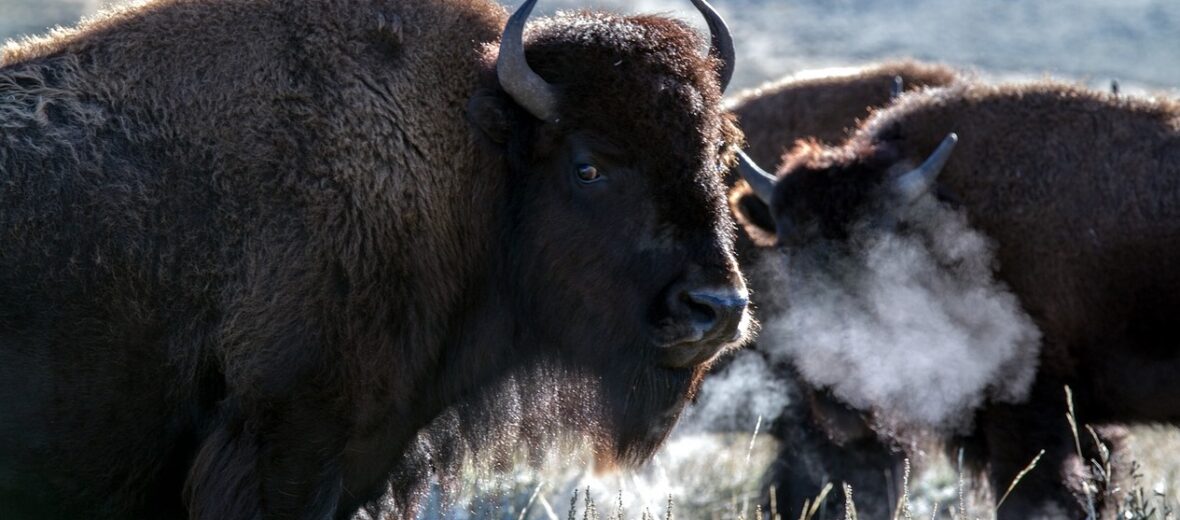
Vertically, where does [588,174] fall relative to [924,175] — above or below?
above

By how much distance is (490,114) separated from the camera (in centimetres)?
336

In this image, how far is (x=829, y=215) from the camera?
561 centimetres

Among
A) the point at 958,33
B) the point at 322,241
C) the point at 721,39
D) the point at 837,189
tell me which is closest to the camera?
the point at 322,241

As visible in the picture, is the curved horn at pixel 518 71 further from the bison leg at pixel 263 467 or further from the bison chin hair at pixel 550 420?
the bison leg at pixel 263 467

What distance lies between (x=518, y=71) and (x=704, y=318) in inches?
30.3

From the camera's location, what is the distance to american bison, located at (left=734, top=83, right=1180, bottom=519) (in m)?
4.91

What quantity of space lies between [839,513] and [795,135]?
2372mm

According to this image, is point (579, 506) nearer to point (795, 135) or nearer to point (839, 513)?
point (839, 513)

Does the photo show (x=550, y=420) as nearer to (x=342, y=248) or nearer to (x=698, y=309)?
(x=698, y=309)

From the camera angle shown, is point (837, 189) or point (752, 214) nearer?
point (837, 189)

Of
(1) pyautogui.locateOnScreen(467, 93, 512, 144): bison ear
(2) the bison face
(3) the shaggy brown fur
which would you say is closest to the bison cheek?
(1) pyautogui.locateOnScreen(467, 93, 512, 144): bison ear

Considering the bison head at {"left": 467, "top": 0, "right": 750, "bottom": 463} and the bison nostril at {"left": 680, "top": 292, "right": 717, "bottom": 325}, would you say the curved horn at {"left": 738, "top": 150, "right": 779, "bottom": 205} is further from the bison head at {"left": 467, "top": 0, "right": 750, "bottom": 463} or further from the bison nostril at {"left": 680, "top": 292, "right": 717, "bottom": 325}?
Result: the bison nostril at {"left": 680, "top": 292, "right": 717, "bottom": 325}

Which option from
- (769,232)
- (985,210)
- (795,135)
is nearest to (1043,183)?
(985,210)

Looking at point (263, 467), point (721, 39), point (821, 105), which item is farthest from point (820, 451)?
point (263, 467)
